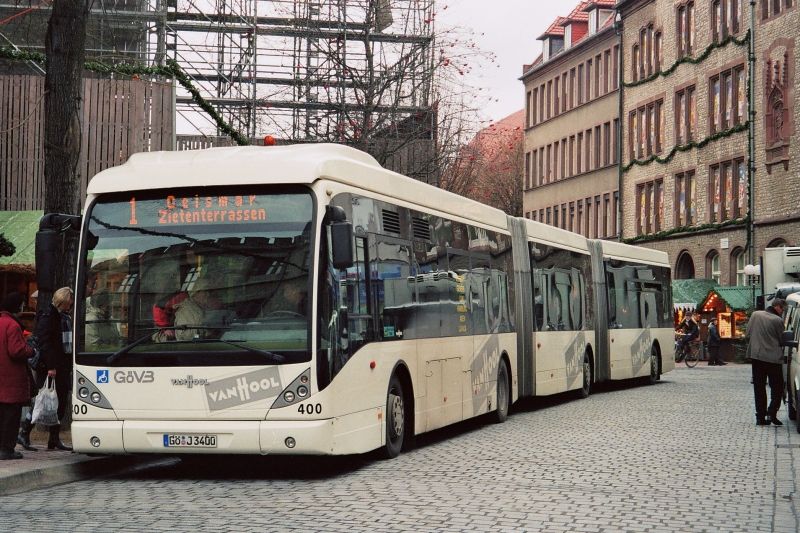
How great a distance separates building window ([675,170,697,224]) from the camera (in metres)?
61.3

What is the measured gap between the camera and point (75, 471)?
13484 mm

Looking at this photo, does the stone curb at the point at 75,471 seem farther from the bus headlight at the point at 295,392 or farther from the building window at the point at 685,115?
the building window at the point at 685,115

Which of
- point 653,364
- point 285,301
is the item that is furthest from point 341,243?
point 653,364

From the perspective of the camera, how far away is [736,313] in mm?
50188

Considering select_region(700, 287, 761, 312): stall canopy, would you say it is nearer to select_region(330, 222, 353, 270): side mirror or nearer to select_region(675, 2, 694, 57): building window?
select_region(675, 2, 694, 57): building window

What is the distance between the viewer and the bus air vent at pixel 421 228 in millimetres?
15964

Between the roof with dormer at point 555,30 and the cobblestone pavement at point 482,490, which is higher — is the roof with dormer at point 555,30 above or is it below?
above

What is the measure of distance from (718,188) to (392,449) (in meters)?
45.9

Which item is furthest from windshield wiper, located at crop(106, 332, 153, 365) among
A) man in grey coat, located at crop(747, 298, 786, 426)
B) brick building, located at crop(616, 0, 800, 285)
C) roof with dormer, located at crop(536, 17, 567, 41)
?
roof with dormer, located at crop(536, 17, 567, 41)

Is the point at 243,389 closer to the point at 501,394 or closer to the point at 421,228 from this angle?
the point at 421,228

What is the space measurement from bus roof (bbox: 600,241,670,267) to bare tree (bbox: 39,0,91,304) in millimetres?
14976

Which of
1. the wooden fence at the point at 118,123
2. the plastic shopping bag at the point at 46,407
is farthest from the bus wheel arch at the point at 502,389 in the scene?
the wooden fence at the point at 118,123

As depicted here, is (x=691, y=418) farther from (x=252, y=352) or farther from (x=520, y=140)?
(x=520, y=140)

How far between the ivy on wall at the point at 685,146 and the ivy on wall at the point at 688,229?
10.7 ft
